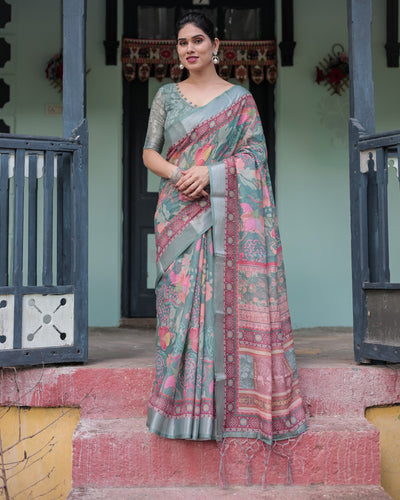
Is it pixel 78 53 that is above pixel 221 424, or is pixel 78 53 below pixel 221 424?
above

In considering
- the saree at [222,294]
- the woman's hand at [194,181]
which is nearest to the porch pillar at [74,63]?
the saree at [222,294]

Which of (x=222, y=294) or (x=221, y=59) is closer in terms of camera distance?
(x=222, y=294)

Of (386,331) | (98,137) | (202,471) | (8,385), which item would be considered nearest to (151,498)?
(202,471)

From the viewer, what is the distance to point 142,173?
556 cm

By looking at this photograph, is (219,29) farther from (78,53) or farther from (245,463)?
(245,463)

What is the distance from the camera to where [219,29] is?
216 inches

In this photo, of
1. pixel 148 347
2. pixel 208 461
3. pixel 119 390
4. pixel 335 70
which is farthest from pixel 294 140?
pixel 208 461

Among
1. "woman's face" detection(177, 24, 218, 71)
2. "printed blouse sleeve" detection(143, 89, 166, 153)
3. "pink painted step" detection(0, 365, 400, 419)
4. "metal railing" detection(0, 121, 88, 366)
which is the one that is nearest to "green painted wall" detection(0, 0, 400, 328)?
"metal railing" detection(0, 121, 88, 366)

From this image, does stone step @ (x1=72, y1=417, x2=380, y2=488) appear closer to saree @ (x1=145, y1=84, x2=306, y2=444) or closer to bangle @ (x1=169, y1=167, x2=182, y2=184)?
saree @ (x1=145, y1=84, x2=306, y2=444)

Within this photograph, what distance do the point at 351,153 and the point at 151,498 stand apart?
2058 millimetres

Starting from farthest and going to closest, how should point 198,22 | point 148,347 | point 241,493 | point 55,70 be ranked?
point 55,70
point 148,347
point 198,22
point 241,493

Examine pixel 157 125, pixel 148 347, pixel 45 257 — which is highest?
pixel 157 125

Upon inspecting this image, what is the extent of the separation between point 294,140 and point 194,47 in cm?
277

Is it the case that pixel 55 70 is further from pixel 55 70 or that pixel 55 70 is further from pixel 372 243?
pixel 372 243
